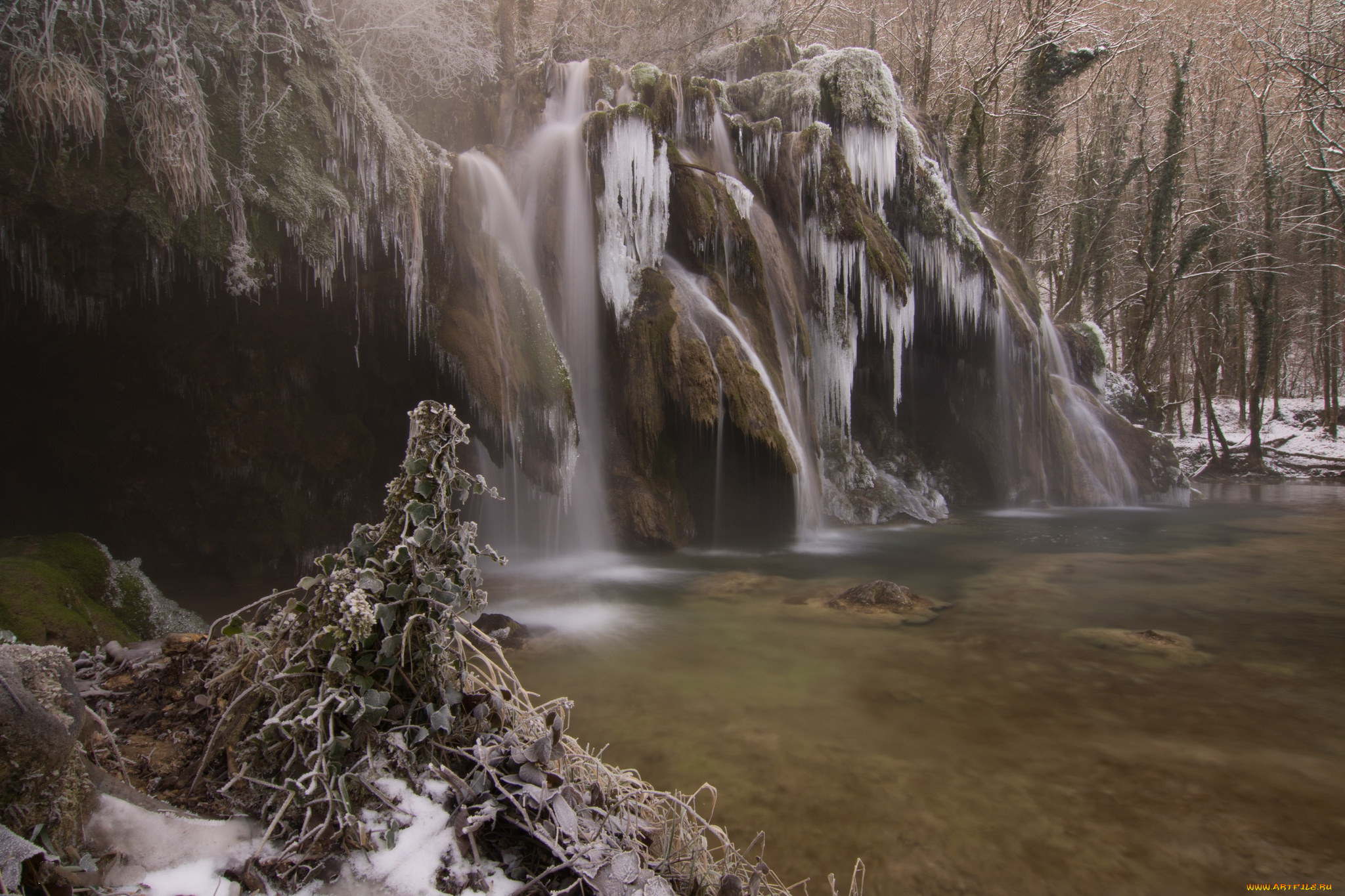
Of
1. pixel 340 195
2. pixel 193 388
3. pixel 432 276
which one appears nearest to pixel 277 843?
pixel 340 195

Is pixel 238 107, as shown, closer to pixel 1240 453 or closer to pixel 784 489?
pixel 784 489

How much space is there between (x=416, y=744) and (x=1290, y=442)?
95.1 feet

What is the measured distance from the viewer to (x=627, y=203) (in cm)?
887

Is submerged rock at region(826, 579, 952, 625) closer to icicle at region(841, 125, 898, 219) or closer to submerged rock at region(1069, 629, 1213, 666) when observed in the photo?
submerged rock at region(1069, 629, 1213, 666)

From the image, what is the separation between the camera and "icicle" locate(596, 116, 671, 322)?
28.9 ft

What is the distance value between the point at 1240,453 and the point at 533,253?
24.2 m

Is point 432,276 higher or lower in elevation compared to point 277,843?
higher

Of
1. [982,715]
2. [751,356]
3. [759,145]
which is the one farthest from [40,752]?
[759,145]

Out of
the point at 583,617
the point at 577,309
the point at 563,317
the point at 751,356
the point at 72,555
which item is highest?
the point at 577,309

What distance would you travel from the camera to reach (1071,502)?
48.5 feet

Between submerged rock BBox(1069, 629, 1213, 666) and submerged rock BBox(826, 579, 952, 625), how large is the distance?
Result: 3.66ft

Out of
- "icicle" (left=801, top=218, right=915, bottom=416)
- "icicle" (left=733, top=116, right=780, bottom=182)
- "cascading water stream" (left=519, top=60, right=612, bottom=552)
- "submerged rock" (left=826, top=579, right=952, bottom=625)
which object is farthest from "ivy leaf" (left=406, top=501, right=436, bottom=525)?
"icicle" (left=733, top=116, right=780, bottom=182)

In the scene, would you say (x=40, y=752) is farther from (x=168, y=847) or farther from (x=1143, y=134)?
(x=1143, y=134)

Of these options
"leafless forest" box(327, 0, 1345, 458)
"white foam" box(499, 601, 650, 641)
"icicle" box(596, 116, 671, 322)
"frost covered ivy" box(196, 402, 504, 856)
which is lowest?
"white foam" box(499, 601, 650, 641)
